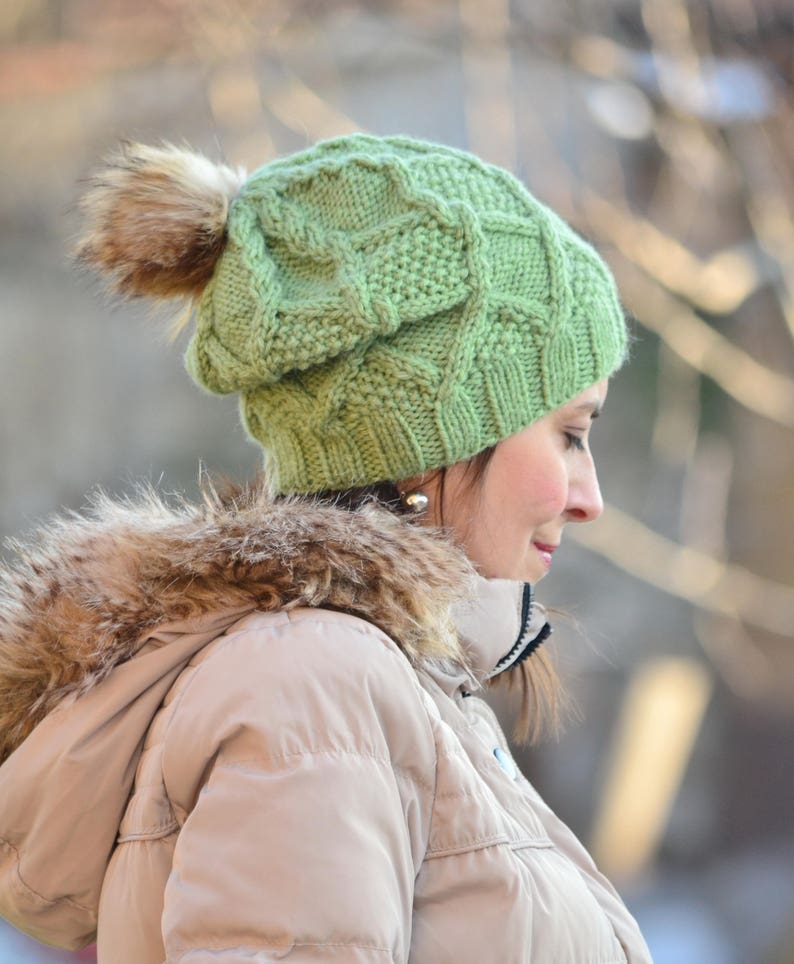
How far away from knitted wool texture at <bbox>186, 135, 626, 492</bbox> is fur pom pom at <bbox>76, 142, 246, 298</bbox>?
0.03 metres

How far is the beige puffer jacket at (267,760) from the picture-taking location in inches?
33.1

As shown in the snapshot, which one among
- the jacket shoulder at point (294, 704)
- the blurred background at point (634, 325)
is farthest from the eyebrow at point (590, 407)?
the blurred background at point (634, 325)

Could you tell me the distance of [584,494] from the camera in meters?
1.24

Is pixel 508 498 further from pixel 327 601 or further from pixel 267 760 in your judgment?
pixel 267 760

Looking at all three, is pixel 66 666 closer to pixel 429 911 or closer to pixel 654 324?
pixel 429 911

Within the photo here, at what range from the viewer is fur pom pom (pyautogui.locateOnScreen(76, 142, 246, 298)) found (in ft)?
3.99

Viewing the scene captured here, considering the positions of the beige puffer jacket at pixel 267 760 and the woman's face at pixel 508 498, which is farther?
the woman's face at pixel 508 498

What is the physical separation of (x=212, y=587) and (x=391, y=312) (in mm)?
339

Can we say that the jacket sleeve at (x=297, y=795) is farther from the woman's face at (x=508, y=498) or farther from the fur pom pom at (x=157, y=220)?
the fur pom pom at (x=157, y=220)

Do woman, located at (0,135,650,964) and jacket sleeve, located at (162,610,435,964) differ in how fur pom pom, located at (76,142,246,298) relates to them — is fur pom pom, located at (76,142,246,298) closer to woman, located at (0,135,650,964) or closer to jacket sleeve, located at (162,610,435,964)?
woman, located at (0,135,650,964)

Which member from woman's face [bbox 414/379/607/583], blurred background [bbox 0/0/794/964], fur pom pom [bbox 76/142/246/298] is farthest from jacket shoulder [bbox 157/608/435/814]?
blurred background [bbox 0/0/794/964]

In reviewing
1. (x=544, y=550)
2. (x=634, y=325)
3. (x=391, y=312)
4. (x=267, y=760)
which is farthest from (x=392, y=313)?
(x=634, y=325)

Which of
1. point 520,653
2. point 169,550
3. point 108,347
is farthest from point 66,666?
point 108,347

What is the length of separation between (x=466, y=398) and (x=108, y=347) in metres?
2.17
